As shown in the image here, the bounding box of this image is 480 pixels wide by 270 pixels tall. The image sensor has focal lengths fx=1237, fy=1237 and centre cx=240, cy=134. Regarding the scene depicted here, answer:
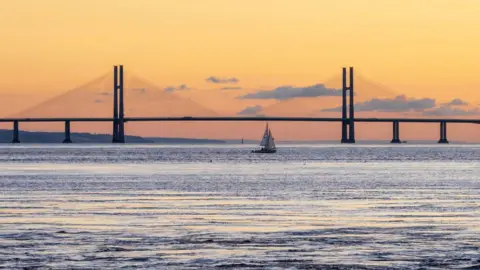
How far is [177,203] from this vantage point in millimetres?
38438

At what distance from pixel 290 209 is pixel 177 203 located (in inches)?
182

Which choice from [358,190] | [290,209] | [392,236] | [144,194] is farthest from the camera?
[358,190]

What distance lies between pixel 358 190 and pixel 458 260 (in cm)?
2681

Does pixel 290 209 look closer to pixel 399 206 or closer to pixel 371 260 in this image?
pixel 399 206

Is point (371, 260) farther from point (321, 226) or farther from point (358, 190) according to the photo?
point (358, 190)

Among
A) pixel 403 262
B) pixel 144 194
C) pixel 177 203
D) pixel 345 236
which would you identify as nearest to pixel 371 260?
pixel 403 262

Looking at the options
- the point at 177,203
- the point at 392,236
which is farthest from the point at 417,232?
the point at 177,203

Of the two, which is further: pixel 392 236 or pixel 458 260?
pixel 392 236

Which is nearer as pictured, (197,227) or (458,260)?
(458,260)

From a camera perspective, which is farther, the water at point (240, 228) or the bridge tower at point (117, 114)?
the bridge tower at point (117, 114)

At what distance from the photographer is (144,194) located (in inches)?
1766

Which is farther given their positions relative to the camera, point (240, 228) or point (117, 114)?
point (117, 114)

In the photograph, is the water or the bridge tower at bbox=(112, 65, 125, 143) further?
the bridge tower at bbox=(112, 65, 125, 143)

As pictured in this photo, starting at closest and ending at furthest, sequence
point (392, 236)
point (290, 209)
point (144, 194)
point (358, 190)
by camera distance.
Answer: point (392, 236) → point (290, 209) → point (144, 194) → point (358, 190)
